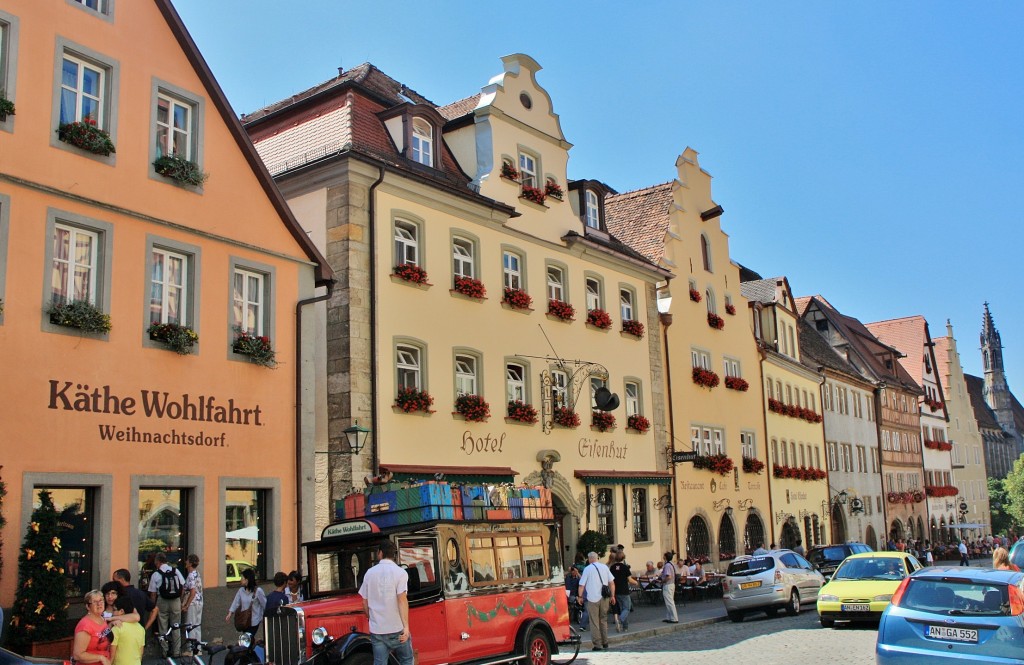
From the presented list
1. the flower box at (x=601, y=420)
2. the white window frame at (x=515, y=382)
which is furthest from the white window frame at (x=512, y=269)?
the flower box at (x=601, y=420)

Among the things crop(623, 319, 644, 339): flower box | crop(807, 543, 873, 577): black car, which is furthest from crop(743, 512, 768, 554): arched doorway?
crop(623, 319, 644, 339): flower box

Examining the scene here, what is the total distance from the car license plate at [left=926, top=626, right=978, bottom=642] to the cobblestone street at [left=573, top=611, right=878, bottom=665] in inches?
144

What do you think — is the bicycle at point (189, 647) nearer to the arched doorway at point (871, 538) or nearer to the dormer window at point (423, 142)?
the dormer window at point (423, 142)

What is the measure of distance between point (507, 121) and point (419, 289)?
242 inches

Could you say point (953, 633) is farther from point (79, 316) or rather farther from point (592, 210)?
point (592, 210)

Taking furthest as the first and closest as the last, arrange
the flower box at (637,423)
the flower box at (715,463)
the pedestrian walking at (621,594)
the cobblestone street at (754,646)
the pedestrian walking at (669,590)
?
the flower box at (715,463), the flower box at (637,423), the pedestrian walking at (669,590), the pedestrian walking at (621,594), the cobblestone street at (754,646)

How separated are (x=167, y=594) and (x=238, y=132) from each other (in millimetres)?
7982

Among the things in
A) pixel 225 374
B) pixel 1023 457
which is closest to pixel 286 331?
pixel 225 374

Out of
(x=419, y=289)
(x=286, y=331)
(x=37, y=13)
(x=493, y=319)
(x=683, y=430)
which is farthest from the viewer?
(x=683, y=430)

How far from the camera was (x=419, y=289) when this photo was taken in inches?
928

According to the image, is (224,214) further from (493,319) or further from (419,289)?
(493,319)

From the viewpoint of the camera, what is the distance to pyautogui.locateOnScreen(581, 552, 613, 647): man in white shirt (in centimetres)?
1909

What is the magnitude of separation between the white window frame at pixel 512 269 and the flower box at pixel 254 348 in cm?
878

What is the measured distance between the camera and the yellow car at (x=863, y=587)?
20.4 meters
